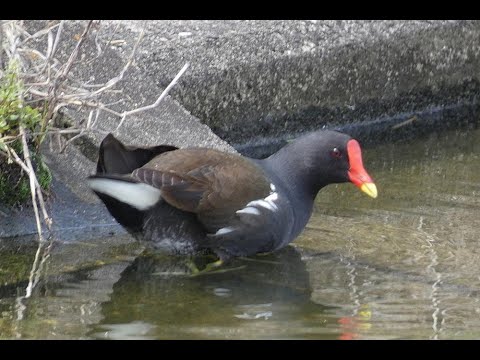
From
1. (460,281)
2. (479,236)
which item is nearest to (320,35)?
(479,236)

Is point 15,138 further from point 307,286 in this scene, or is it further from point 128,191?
point 307,286

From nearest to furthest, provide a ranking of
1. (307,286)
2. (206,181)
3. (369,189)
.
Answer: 1. (307,286)
2. (206,181)
3. (369,189)

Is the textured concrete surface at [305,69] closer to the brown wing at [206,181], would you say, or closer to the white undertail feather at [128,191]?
the brown wing at [206,181]

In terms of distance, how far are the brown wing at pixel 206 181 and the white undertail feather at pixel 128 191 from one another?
0.05 m

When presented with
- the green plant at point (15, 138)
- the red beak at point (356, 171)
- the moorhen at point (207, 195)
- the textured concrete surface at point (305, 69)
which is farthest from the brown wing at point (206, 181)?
the textured concrete surface at point (305, 69)

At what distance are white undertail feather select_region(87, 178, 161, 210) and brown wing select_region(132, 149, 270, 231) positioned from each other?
0.16 feet

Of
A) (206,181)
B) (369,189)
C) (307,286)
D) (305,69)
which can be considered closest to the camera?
(307,286)

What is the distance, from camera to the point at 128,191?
4777 mm

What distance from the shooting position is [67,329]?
13.6ft

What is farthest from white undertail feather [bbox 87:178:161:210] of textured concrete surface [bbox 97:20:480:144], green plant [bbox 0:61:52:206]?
textured concrete surface [bbox 97:20:480:144]

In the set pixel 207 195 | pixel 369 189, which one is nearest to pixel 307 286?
pixel 207 195

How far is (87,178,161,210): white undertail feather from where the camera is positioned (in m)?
4.74

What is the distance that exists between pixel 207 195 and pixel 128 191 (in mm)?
348

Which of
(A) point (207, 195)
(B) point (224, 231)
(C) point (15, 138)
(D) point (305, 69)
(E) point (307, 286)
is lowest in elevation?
(E) point (307, 286)
